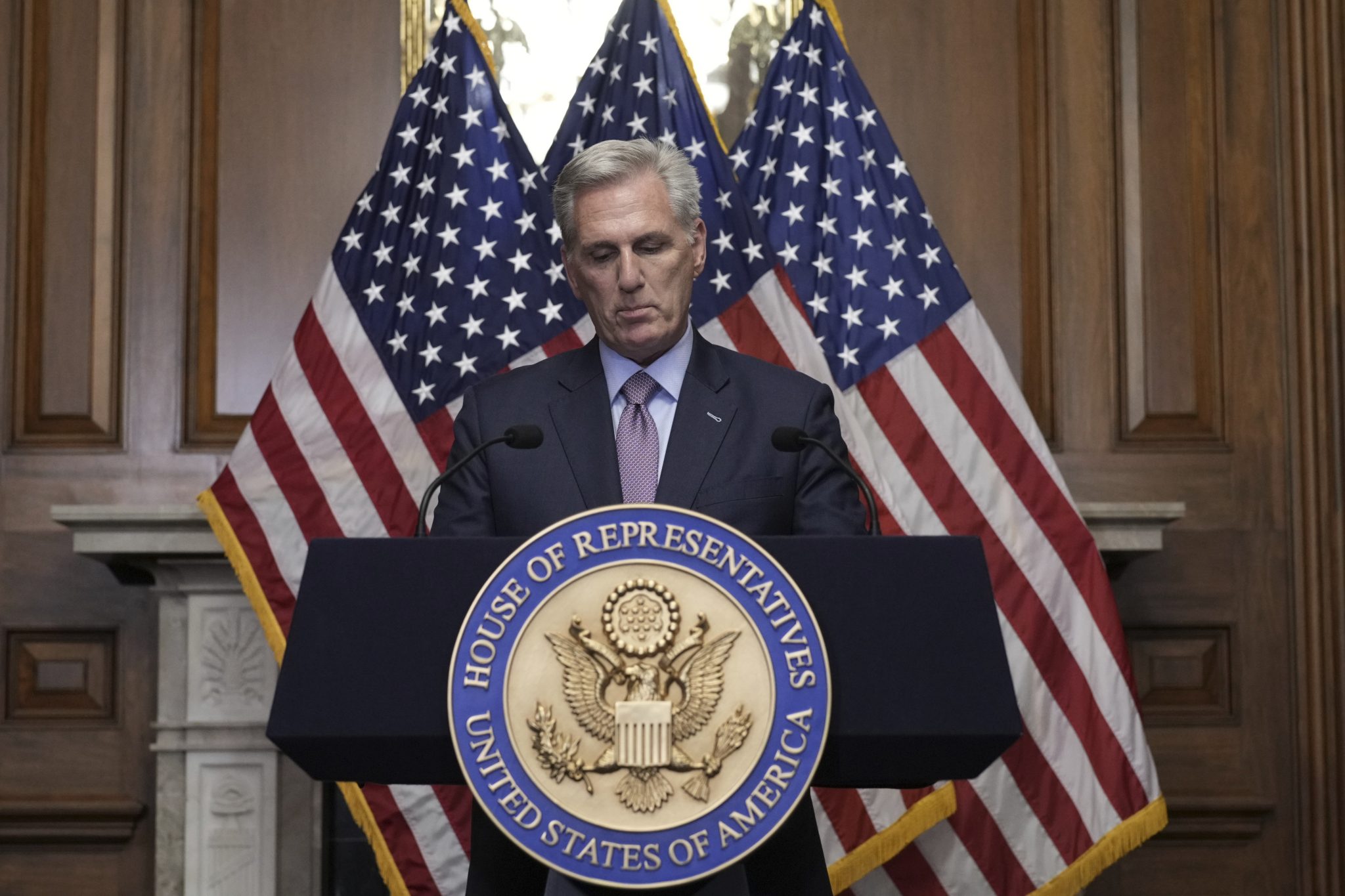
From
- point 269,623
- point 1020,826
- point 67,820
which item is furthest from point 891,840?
point 67,820

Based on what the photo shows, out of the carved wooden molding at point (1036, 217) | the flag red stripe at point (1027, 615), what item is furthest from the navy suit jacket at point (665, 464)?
the carved wooden molding at point (1036, 217)

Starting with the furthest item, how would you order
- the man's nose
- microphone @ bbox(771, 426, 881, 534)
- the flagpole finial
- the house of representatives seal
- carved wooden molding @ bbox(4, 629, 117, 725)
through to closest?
carved wooden molding @ bbox(4, 629, 117, 725) → the flagpole finial → the man's nose → microphone @ bbox(771, 426, 881, 534) → the house of representatives seal

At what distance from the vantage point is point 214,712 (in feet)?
11.5

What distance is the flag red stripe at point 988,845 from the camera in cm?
332

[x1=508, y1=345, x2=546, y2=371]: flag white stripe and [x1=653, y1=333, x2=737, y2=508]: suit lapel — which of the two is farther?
[x1=508, y1=345, x2=546, y2=371]: flag white stripe

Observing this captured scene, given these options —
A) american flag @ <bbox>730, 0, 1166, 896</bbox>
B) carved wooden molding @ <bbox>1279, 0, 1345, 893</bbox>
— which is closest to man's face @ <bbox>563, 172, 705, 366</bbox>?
american flag @ <bbox>730, 0, 1166, 896</bbox>

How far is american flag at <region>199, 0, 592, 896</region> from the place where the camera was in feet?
10.8

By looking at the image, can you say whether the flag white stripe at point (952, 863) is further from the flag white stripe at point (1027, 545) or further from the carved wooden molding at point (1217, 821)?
the carved wooden molding at point (1217, 821)

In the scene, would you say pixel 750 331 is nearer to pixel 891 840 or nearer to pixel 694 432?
pixel 891 840

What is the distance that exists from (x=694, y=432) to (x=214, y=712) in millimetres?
2208

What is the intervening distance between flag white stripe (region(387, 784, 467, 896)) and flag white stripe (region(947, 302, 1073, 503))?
169cm

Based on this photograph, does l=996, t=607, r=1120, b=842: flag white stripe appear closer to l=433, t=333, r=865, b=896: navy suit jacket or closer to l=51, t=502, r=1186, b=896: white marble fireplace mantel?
l=51, t=502, r=1186, b=896: white marble fireplace mantel

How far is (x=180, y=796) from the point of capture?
3.56 m

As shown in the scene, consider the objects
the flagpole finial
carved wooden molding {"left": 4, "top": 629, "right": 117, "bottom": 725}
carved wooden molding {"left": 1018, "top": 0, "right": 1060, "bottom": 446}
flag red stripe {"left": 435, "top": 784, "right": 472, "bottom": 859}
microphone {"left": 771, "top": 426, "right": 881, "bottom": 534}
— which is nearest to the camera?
microphone {"left": 771, "top": 426, "right": 881, "bottom": 534}
